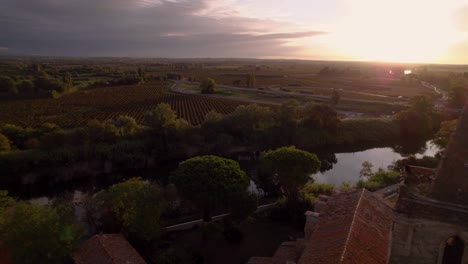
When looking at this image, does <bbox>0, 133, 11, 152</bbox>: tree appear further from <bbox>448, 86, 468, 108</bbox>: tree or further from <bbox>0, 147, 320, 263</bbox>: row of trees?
<bbox>448, 86, 468, 108</bbox>: tree

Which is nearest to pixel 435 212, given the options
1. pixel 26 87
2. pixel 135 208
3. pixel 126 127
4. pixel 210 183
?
pixel 210 183

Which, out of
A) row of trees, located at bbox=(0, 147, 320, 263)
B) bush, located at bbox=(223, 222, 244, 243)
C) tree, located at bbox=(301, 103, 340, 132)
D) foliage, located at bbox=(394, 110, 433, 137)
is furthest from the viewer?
foliage, located at bbox=(394, 110, 433, 137)

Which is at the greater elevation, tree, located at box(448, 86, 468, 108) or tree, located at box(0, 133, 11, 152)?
tree, located at box(448, 86, 468, 108)

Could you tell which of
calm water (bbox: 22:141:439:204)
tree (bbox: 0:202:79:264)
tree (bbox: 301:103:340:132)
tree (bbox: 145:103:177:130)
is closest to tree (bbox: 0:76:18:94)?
tree (bbox: 145:103:177:130)

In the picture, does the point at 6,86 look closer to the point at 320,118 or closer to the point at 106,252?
the point at 320,118

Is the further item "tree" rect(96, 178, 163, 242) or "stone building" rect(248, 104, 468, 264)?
"tree" rect(96, 178, 163, 242)

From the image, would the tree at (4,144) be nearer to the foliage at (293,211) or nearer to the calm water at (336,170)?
the calm water at (336,170)

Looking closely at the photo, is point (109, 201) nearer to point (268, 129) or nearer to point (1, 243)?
point (1, 243)
